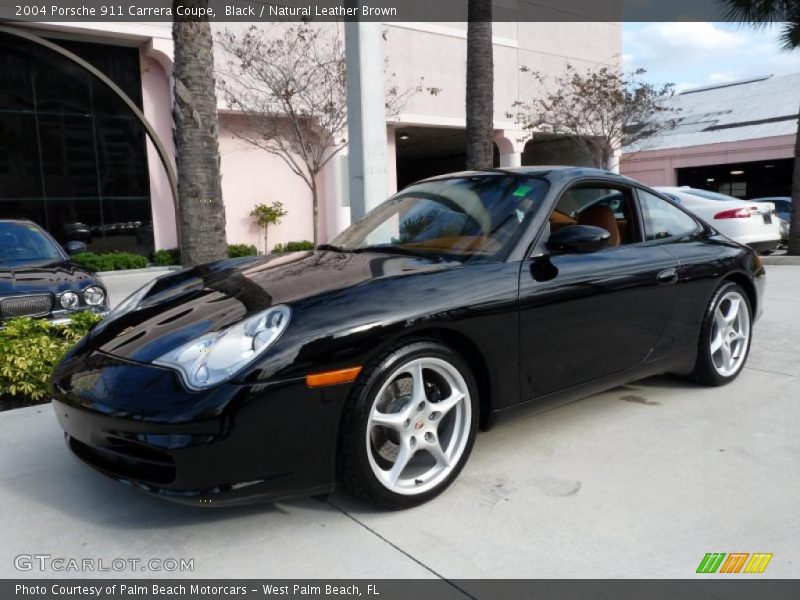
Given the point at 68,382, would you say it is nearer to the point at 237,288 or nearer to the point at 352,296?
the point at 237,288

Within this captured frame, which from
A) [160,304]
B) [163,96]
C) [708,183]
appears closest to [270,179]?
[163,96]

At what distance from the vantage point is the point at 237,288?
2986mm

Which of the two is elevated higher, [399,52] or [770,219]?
[399,52]

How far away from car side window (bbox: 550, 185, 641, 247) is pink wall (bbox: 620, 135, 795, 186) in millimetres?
24771

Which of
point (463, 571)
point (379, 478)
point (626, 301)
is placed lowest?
point (463, 571)

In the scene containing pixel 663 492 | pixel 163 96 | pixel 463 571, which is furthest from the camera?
pixel 163 96

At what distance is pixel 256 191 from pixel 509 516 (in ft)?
55.7

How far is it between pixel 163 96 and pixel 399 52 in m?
7.07

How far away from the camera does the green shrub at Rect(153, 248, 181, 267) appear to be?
1642cm

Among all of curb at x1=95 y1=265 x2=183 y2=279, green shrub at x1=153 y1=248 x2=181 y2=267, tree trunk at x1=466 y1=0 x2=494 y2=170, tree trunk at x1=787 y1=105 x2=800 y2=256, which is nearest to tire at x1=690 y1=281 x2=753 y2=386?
tree trunk at x1=466 y1=0 x2=494 y2=170

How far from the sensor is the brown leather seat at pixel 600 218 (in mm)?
3910

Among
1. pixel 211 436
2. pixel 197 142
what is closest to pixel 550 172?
pixel 211 436

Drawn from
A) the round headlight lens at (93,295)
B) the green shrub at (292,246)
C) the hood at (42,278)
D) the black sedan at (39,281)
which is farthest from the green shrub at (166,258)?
the round headlight lens at (93,295)

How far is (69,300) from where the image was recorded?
5.38 m
